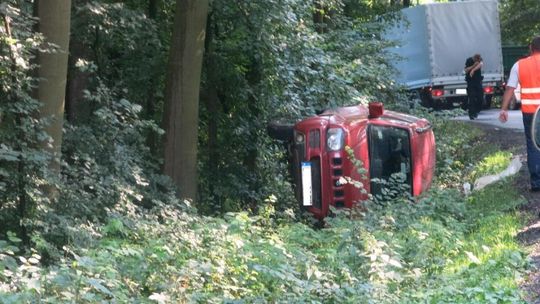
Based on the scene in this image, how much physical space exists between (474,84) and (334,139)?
42.2 feet

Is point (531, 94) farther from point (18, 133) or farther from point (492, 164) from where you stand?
point (18, 133)

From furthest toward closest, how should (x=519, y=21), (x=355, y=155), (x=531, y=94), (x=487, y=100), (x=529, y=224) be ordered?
(x=519, y=21) → (x=487, y=100) → (x=355, y=155) → (x=531, y=94) → (x=529, y=224)

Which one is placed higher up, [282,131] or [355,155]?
[282,131]

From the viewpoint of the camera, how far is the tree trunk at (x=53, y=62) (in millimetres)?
10719

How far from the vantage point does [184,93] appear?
1336 cm

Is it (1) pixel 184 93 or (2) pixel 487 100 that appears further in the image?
(2) pixel 487 100

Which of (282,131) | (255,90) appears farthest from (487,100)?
(282,131)

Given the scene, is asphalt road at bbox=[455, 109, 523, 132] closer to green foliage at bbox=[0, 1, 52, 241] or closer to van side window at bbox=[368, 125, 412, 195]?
van side window at bbox=[368, 125, 412, 195]

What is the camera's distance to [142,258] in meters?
7.38

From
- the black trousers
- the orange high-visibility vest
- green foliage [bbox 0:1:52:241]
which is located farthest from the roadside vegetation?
the black trousers

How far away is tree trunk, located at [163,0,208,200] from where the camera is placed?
13.2m

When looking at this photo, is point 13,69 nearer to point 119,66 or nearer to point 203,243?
point 203,243

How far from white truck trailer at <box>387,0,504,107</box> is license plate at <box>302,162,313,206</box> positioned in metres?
16.7

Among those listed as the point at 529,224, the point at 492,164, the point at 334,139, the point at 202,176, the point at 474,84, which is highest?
the point at 474,84
